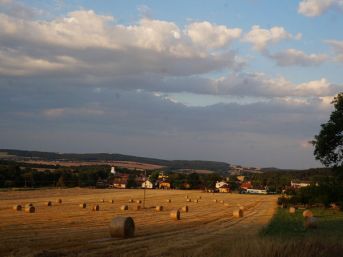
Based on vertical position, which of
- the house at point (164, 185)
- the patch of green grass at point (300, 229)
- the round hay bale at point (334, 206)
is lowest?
the house at point (164, 185)

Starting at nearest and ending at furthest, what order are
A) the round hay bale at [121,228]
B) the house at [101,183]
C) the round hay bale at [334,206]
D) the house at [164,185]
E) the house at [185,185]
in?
the round hay bale at [121,228] < the round hay bale at [334,206] < the house at [101,183] < the house at [164,185] < the house at [185,185]

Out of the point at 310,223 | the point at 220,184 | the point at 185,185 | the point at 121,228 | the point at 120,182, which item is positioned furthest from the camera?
the point at 220,184

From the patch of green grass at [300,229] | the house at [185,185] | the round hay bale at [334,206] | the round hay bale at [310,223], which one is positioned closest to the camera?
the patch of green grass at [300,229]

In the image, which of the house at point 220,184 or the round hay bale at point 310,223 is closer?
the round hay bale at point 310,223

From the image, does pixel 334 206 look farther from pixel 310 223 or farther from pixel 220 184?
pixel 220 184

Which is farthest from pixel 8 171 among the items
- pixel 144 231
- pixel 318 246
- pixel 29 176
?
pixel 318 246

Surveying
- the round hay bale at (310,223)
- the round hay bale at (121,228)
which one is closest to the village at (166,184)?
the round hay bale at (310,223)

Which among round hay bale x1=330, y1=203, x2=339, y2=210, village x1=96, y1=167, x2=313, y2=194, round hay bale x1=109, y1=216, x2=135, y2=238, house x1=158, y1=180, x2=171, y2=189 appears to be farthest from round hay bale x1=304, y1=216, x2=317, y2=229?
house x1=158, y1=180, x2=171, y2=189

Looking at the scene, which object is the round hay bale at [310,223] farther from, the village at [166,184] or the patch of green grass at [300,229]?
the village at [166,184]

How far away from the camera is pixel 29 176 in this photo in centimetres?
7869

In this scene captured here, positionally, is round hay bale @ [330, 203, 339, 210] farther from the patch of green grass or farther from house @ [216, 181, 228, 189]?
house @ [216, 181, 228, 189]

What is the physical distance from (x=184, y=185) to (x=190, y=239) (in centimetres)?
9612

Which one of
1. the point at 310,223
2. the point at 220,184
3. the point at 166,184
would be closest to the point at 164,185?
the point at 166,184

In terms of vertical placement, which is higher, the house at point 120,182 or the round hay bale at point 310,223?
the round hay bale at point 310,223
